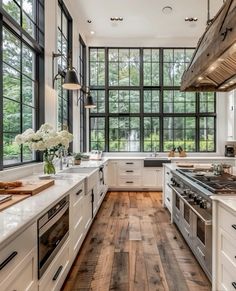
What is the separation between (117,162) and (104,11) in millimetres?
3452

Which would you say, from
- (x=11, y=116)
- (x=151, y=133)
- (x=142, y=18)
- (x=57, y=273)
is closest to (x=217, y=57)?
(x=57, y=273)

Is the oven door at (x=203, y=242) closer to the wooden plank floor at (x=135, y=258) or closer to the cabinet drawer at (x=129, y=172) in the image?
the wooden plank floor at (x=135, y=258)

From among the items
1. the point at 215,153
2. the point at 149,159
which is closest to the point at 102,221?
the point at 149,159

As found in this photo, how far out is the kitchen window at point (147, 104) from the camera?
712 cm

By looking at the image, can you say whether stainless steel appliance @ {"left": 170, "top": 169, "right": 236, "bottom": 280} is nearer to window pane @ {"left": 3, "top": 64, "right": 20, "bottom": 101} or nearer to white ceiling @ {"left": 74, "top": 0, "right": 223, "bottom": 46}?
window pane @ {"left": 3, "top": 64, "right": 20, "bottom": 101}

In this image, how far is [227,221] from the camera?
1784 mm

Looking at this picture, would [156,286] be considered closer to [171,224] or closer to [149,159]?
[171,224]

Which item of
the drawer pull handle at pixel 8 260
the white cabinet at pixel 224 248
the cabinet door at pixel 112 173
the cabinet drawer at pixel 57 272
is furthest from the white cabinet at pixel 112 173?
the drawer pull handle at pixel 8 260

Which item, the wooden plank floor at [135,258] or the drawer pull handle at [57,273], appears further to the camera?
the wooden plank floor at [135,258]

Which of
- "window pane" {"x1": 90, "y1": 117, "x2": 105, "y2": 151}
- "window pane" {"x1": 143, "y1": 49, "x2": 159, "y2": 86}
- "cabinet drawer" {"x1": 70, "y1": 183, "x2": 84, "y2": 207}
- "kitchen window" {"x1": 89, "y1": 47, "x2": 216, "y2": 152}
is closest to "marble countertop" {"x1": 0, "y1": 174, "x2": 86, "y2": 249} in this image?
"cabinet drawer" {"x1": 70, "y1": 183, "x2": 84, "y2": 207}

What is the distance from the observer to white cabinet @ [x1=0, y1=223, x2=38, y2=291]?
1155 mm

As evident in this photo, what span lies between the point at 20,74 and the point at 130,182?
4117 millimetres

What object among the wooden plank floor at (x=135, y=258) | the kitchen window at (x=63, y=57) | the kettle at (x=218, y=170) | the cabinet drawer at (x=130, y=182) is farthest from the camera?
the cabinet drawer at (x=130, y=182)

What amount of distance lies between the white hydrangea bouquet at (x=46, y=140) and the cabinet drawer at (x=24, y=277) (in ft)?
4.64
